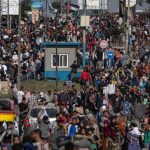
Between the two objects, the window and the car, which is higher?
the window

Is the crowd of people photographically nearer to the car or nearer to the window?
the car

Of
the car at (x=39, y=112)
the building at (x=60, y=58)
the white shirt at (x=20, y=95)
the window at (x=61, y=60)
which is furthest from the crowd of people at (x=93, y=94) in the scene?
the window at (x=61, y=60)

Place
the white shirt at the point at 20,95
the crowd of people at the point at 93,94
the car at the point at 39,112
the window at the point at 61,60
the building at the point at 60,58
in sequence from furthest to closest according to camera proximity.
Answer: the window at the point at 61,60 → the building at the point at 60,58 → the white shirt at the point at 20,95 → the car at the point at 39,112 → the crowd of people at the point at 93,94

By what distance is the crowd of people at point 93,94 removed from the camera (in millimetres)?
26234

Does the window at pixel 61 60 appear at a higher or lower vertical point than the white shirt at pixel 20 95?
higher

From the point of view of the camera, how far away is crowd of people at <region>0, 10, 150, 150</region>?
2623 cm

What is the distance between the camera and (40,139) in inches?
802

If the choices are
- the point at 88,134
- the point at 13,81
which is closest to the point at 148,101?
the point at 13,81

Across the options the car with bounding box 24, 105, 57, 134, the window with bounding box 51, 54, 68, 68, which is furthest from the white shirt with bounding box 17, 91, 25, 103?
the window with bounding box 51, 54, 68, 68

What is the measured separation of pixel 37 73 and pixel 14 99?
13.8m

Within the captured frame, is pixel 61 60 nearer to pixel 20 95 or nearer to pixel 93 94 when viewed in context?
pixel 93 94

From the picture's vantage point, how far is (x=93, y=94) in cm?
3872

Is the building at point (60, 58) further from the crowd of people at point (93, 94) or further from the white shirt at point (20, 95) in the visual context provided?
the white shirt at point (20, 95)

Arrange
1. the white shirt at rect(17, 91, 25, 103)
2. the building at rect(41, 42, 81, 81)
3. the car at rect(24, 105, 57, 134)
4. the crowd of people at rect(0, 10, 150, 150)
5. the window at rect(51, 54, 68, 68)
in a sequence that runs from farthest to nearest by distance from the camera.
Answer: the window at rect(51, 54, 68, 68) → the building at rect(41, 42, 81, 81) → the white shirt at rect(17, 91, 25, 103) → the car at rect(24, 105, 57, 134) → the crowd of people at rect(0, 10, 150, 150)
